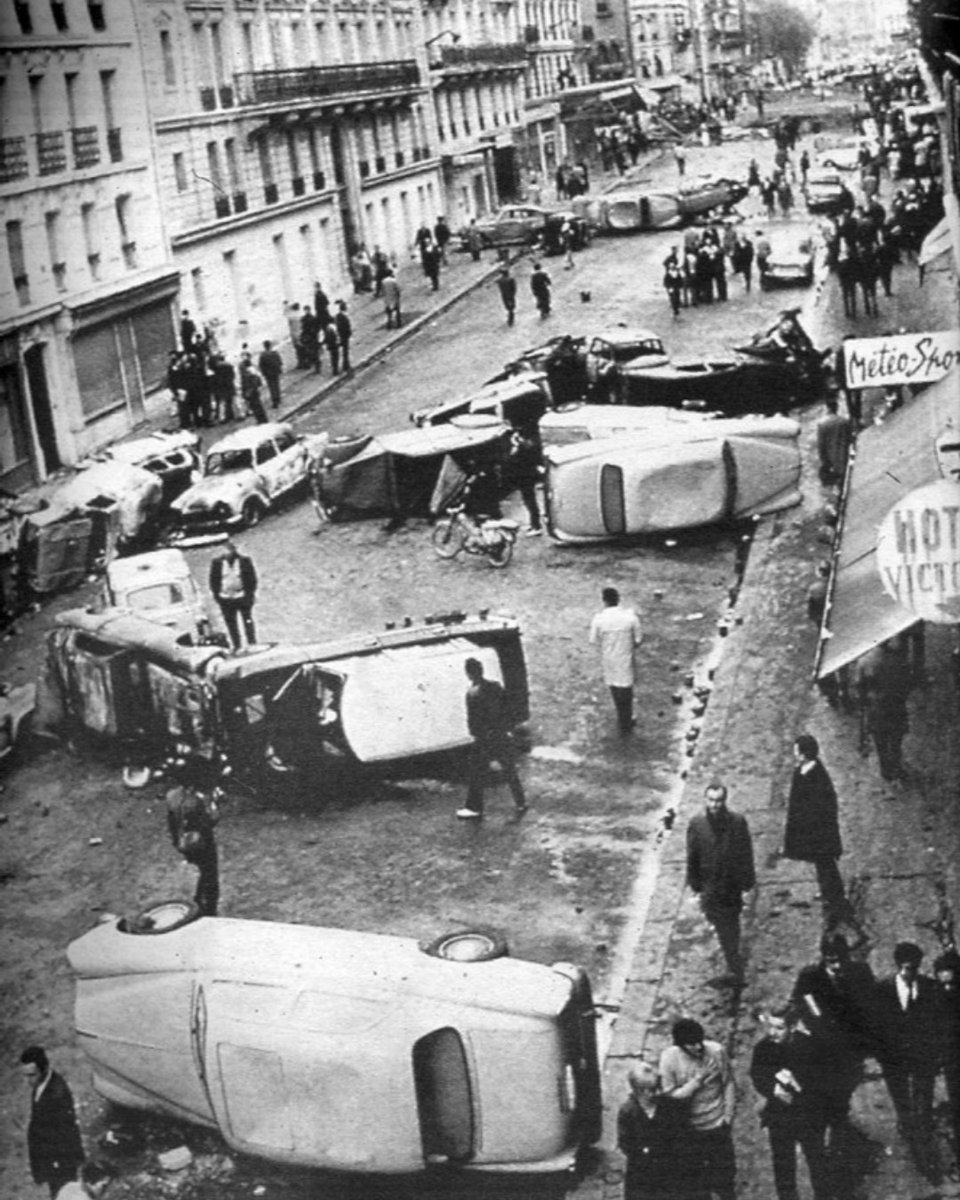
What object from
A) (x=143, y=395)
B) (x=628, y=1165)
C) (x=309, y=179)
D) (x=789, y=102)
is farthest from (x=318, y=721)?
(x=789, y=102)

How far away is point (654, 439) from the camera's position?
71.6ft

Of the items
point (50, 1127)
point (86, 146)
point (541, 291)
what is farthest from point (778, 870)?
point (541, 291)

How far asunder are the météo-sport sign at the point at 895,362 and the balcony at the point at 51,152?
28.2 feet

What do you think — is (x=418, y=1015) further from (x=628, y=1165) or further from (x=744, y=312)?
(x=744, y=312)

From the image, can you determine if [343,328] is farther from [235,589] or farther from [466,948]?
[466,948]

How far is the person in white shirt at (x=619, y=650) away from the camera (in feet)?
52.5

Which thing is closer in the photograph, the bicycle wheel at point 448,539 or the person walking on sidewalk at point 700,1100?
the person walking on sidewalk at point 700,1100

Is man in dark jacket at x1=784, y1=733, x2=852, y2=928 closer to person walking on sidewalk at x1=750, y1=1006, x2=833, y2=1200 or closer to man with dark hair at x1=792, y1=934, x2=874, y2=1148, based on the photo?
man with dark hair at x1=792, y1=934, x2=874, y2=1148

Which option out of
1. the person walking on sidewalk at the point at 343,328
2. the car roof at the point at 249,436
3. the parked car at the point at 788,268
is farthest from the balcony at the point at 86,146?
the parked car at the point at 788,268

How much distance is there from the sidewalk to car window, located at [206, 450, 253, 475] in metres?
6.85

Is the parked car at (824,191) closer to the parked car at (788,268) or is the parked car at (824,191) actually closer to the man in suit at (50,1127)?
the parked car at (788,268)

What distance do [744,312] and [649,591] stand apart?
16.3 m

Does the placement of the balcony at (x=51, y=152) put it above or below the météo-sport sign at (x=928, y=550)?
above

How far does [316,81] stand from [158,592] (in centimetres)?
595
